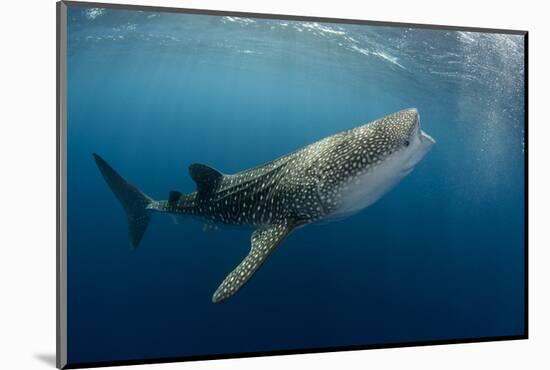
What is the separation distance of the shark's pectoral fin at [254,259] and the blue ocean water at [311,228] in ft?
3.45

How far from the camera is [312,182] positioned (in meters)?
4.56

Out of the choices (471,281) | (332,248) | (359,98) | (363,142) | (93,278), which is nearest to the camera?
(363,142)

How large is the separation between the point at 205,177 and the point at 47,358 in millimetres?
2652

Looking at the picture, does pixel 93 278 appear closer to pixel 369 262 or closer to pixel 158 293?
pixel 158 293

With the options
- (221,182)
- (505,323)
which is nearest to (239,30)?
(221,182)

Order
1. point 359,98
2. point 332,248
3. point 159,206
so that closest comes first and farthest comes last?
point 159,206, point 332,248, point 359,98

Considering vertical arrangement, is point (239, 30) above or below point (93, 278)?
above

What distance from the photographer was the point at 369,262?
331 inches

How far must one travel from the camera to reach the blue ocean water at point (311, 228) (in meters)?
5.70

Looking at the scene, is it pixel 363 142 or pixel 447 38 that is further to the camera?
pixel 447 38

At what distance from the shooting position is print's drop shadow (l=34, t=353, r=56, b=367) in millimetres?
4689

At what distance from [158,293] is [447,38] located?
19.4 feet

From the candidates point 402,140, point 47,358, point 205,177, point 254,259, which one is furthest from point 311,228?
point 47,358

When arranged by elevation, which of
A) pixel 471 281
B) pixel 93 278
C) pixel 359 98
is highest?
pixel 359 98
